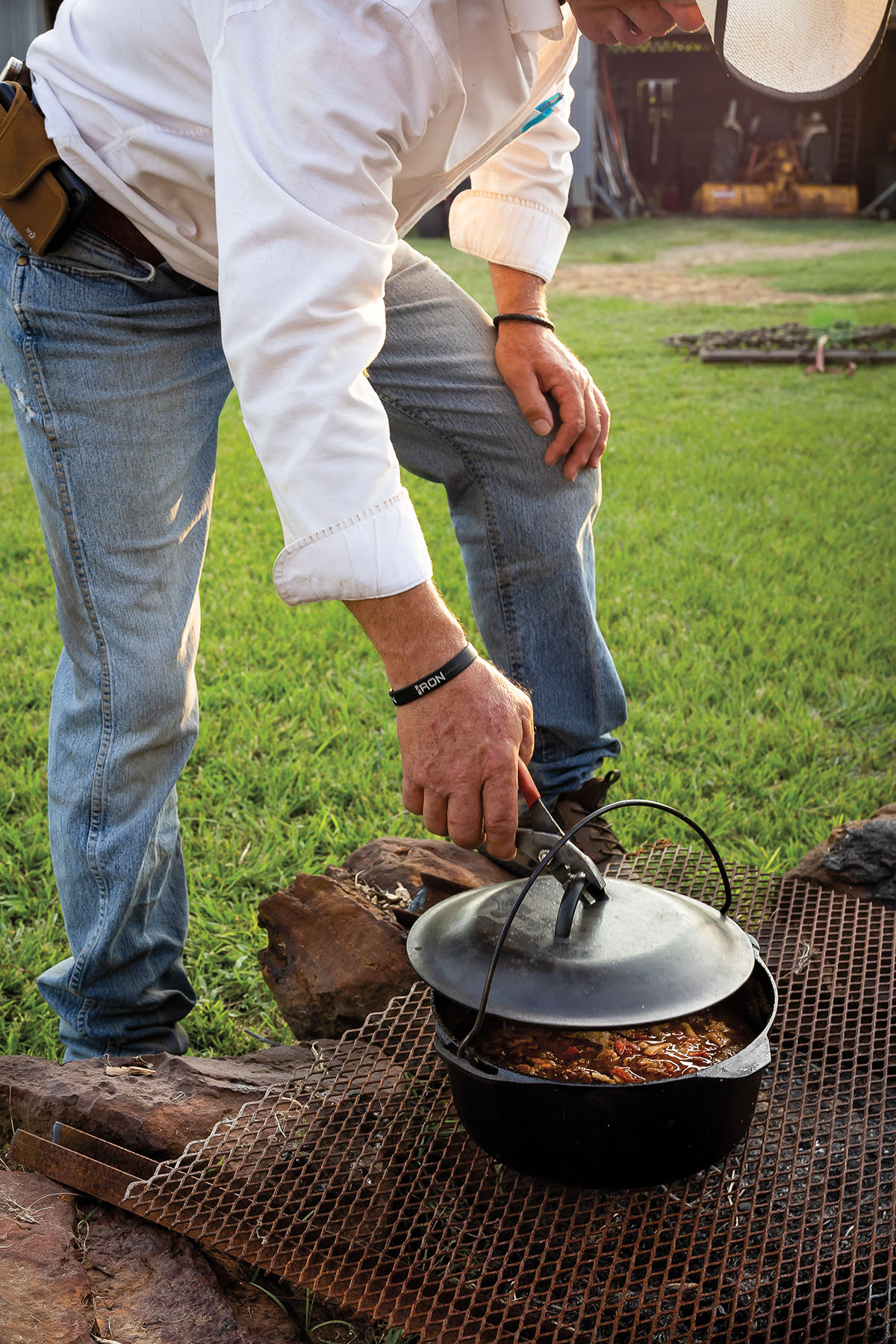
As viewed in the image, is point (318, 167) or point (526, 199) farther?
point (526, 199)

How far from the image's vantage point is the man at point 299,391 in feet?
5.18

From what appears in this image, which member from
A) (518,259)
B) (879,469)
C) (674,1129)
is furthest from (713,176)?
(674,1129)

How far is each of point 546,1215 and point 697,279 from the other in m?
14.6

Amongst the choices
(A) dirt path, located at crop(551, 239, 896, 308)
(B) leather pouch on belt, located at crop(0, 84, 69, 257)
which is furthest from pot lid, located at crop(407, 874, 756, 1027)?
(A) dirt path, located at crop(551, 239, 896, 308)

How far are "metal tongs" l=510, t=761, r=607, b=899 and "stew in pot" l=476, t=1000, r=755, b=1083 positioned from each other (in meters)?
0.22

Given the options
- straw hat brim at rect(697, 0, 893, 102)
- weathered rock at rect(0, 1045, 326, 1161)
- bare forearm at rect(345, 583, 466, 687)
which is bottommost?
weathered rock at rect(0, 1045, 326, 1161)

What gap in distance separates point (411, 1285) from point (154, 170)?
5.79 feet

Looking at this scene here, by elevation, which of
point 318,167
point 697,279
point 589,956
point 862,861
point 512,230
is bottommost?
point 697,279

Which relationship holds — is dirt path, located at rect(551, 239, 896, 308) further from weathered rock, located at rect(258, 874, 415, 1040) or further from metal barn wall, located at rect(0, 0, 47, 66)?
weathered rock, located at rect(258, 874, 415, 1040)

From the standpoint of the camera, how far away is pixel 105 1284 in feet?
5.39

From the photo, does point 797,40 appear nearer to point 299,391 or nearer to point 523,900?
point 299,391

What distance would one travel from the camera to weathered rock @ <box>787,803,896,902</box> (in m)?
2.59

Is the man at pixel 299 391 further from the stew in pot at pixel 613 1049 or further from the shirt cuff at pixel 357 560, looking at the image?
the stew in pot at pixel 613 1049

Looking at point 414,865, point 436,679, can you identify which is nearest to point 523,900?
point 436,679
